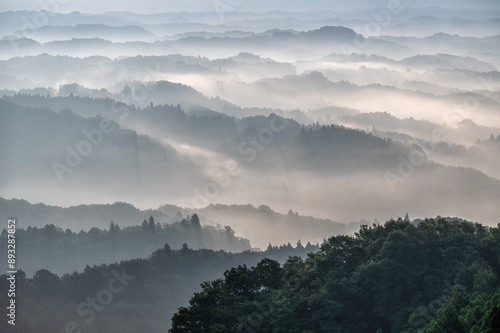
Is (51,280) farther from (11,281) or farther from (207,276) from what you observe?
(207,276)

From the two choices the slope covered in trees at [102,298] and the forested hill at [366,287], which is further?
the slope covered in trees at [102,298]

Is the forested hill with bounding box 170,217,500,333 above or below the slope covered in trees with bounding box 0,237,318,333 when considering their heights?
below

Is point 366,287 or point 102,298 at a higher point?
point 102,298

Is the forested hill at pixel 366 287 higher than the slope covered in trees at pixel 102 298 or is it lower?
lower

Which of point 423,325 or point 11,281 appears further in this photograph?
point 11,281

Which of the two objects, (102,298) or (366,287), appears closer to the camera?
(366,287)

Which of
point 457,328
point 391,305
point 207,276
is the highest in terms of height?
point 207,276

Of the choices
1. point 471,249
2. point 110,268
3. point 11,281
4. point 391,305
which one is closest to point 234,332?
point 391,305

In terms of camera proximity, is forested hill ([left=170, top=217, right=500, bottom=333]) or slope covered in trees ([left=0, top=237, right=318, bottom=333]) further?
slope covered in trees ([left=0, top=237, right=318, bottom=333])
